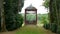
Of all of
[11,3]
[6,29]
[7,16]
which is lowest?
[6,29]

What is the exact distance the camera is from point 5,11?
2012cm

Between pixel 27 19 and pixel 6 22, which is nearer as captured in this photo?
pixel 6 22

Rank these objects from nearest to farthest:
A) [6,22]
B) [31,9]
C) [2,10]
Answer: [2,10], [6,22], [31,9]

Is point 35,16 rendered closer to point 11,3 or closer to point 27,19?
point 27,19

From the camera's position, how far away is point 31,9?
103 feet

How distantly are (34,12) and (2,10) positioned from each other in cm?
1461

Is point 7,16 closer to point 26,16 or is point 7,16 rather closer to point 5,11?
point 5,11

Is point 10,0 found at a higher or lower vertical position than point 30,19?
higher

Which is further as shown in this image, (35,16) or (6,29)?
(35,16)

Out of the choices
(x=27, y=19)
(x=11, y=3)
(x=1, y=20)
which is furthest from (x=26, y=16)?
(x=1, y=20)

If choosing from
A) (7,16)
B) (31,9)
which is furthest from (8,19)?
(31,9)

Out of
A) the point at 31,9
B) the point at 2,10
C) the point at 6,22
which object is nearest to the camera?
the point at 2,10

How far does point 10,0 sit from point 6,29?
3.34 m

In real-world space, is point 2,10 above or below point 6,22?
above
